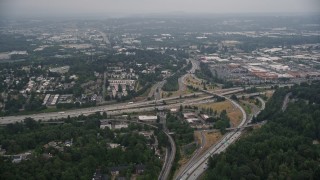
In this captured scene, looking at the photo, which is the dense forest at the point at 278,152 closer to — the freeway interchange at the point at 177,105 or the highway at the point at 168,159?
the freeway interchange at the point at 177,105

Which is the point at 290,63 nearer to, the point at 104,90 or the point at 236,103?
the point at 236,103

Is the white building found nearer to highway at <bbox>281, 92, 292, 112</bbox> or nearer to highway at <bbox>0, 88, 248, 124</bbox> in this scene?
highway at <bbox>0, 88, 248, 124</bbox>

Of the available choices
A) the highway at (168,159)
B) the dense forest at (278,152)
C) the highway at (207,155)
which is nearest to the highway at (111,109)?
the highway at (168,159)

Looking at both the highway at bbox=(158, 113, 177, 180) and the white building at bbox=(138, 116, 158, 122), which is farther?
the white building at bbox=(138, 116, 158, 122)

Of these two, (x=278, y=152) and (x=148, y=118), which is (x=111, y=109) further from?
(x=278, y=152)

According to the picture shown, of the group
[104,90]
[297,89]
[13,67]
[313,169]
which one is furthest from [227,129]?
[13,67]

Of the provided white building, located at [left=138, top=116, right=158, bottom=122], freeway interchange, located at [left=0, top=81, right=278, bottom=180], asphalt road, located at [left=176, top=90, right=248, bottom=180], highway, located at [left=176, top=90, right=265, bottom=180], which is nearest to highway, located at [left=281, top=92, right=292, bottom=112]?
freeway interchange, located at [left=0, top=81, right=278, bottom=180]
